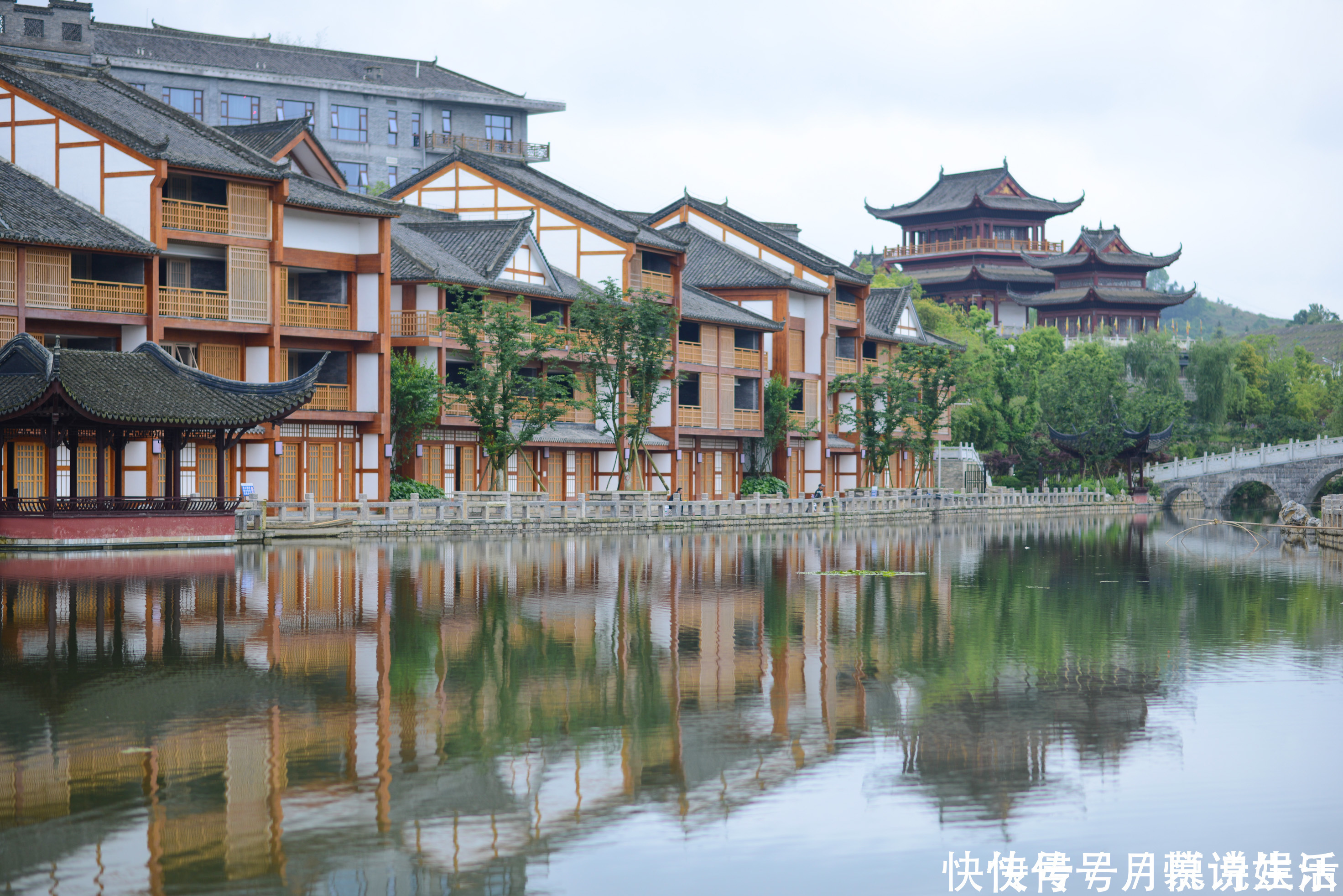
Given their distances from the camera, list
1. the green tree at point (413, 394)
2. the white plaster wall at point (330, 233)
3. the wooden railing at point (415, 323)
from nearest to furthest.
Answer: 1. the white plaster wall at point (330, 233)
2. the green tree at point (413, 394)
3. the wooden railing at point (415, 323)

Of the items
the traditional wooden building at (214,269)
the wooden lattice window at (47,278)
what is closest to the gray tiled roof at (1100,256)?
the traditional wooden building at (214,269)

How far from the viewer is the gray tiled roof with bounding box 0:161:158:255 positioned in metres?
37.0

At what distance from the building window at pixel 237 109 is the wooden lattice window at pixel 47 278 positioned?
118 ft

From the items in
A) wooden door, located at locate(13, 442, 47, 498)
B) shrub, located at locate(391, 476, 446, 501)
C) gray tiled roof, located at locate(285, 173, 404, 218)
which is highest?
gray tiled roof, located at locate(285, 173, 404, 218)

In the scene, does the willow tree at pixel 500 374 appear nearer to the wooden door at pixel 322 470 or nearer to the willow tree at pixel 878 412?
the wooden door at pixel 322 470

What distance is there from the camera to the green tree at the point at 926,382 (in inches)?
2525

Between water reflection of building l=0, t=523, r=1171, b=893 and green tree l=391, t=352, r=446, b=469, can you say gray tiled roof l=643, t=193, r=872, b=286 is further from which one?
water reflection of building l=0, t=523, r=1171, b=893

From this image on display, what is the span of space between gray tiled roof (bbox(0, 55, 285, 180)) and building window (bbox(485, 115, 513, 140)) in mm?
36909

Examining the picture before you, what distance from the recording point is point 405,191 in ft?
192

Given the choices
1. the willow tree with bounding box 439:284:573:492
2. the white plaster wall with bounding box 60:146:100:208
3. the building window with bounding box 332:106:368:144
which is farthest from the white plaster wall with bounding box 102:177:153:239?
the building window with bounding box 332:106:368:144

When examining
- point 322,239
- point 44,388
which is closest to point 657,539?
point 322,239

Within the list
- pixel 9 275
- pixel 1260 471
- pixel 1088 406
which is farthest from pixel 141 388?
pixel 1260 471

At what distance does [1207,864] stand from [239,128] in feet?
151

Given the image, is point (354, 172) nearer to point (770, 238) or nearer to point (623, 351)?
point (770, 238)
